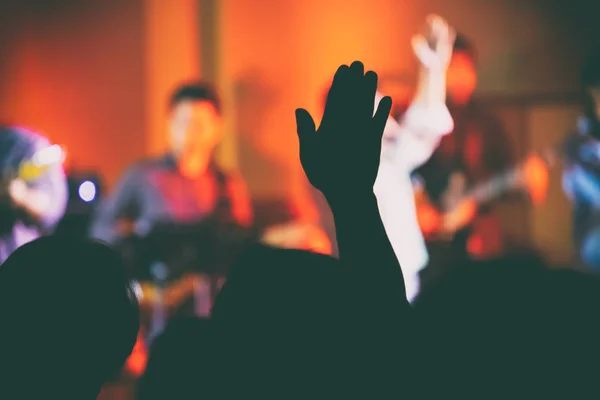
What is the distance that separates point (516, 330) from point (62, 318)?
2.19 feet

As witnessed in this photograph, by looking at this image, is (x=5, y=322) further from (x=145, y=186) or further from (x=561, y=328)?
(x=145, y=186)

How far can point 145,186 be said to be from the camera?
432 centimetres

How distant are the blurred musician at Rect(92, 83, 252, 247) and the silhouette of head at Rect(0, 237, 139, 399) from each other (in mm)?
2932

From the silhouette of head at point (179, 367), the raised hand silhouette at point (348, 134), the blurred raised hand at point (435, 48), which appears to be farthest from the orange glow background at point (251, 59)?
the silhouette of head at point (179, 367)

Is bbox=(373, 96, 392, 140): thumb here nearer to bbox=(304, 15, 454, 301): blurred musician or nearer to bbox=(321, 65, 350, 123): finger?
bbox=(321, 65, 350, 123): finger

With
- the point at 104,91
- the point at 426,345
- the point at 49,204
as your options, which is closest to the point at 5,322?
the point at 426,345

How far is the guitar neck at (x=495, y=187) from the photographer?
15.2ft

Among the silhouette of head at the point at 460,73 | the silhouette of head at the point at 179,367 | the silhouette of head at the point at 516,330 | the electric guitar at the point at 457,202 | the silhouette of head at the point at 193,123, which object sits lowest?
the electric guitar at the point at 457,202

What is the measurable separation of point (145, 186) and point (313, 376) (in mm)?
3434

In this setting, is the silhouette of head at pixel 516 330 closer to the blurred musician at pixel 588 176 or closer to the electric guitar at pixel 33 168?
the electric guitar at pixel 33 168

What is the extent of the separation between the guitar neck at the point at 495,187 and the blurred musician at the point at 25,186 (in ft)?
7.67

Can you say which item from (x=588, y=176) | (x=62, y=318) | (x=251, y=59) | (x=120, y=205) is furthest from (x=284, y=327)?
(x=251, y=59)

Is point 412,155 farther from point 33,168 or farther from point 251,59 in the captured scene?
point 251,59

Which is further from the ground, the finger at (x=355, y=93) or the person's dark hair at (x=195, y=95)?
the person's dark hair at (x=195, y=95)
